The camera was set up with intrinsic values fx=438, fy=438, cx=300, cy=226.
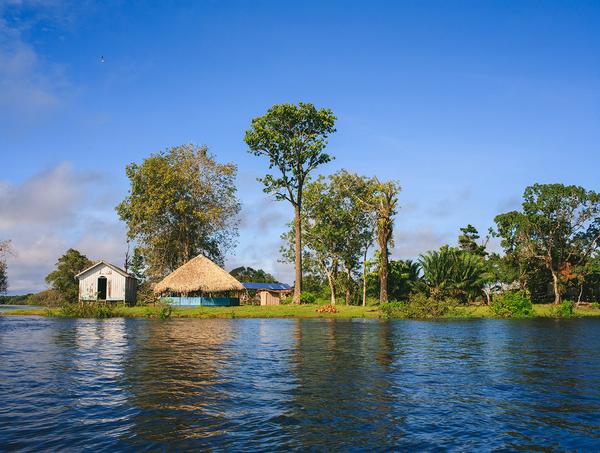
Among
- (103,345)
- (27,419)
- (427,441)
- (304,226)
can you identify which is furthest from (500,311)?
(27,419)

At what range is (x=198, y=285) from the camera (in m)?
41.1

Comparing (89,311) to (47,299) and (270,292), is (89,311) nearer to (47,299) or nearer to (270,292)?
(270,292)

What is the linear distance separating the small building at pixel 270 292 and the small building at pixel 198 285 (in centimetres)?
778

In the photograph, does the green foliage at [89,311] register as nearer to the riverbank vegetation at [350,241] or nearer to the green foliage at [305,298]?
the riverbank vegetation at [350,241]

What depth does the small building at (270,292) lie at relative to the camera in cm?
5144

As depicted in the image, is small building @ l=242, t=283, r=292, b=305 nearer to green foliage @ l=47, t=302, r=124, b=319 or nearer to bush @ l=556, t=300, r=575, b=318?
green foliage @ l=47, t=302, r=124, b=319

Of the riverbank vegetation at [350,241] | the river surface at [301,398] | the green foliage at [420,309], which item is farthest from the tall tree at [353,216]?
the river surface at [301,398]

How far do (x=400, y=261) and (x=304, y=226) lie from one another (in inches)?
454

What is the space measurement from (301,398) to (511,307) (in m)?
31.3

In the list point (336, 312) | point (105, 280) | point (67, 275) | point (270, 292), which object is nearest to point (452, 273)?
point (336, 312)

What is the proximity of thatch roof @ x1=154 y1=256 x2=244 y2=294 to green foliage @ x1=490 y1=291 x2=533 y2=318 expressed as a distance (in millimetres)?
22448

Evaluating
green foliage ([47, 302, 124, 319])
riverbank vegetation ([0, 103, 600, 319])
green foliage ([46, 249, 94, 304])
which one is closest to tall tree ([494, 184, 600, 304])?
riverbank vegetation ([0, 103, 600, 319])

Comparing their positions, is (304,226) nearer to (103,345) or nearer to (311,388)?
(103,345)

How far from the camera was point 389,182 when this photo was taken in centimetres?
3928
